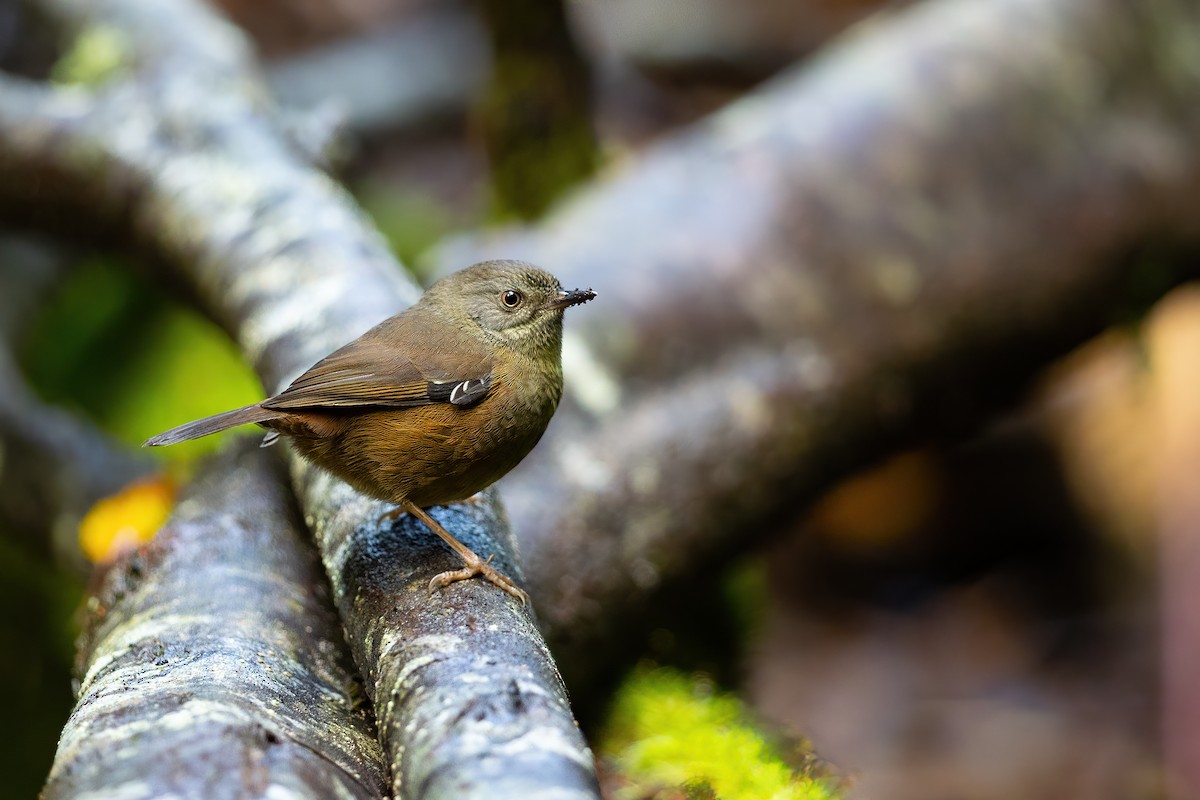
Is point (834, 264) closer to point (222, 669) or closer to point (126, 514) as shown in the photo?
point (126, 514)

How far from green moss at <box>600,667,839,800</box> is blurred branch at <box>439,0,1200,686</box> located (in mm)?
217

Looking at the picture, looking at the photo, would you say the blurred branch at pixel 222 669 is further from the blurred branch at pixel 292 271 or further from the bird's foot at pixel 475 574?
the bird's foot at pixel 475 574

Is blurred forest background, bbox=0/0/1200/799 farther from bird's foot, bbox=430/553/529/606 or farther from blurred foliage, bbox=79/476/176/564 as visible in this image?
bird's foot, bbox=430/553/529/606

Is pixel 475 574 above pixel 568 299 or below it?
below

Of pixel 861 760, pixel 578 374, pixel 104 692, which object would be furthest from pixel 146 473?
pixel 861 760

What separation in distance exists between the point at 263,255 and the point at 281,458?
2.32 ft

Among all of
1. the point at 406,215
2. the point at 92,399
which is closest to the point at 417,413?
the point at 92,399

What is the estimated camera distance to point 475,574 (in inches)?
94.3

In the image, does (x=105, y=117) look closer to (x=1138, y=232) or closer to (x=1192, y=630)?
(x=1138, y=232)

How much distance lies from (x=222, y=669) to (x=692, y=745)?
1456 mm

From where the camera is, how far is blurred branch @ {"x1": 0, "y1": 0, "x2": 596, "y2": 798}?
1833 millimetres

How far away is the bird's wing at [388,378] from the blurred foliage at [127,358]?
2.88 meters

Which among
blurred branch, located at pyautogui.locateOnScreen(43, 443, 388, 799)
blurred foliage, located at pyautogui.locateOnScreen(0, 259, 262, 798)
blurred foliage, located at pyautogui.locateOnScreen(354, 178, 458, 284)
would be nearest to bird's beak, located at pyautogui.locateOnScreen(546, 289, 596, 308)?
blurred branch, located at pyautogui.locateOnScreen(43, 443, 388, 799)

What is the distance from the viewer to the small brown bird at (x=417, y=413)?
260 cm
